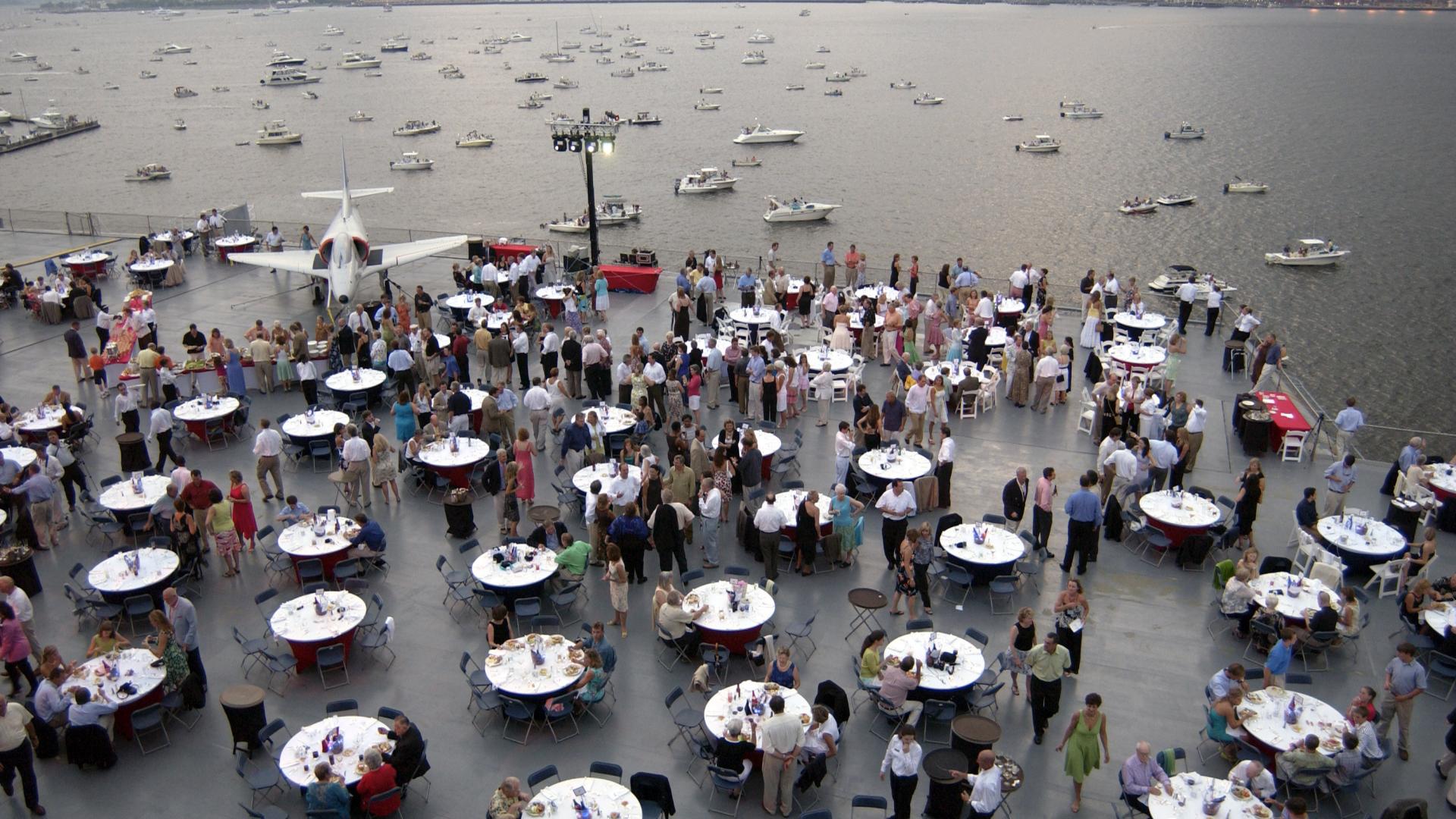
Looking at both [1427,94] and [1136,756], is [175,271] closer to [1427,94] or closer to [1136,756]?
[1136,756]

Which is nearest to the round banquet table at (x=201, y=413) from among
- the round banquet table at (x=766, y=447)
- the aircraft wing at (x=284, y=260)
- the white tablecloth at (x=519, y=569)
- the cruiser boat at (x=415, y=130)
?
the white tablecloth at (x=519, y=569)

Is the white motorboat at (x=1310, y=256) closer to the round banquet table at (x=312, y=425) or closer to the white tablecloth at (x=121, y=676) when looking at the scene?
the round banquet table at (x=312, y=425)

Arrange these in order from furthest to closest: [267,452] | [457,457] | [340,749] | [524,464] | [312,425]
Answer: [312,425] → [457,457] → [267,452] → [524,464] → [340,749]

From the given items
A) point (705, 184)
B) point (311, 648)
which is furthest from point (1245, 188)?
point (311, 648)

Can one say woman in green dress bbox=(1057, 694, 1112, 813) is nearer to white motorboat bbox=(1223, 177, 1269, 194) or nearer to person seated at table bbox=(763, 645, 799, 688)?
person seated at table bbox=(763, 645, 799, 688)

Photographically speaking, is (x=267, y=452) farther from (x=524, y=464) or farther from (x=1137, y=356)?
(x=1137, y=356)

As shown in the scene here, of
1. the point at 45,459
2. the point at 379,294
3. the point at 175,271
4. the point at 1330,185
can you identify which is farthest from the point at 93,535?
the point at 1330,185

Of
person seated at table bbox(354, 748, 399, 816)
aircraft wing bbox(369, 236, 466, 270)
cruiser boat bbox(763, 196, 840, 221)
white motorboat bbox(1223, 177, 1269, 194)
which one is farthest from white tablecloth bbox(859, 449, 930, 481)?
white motorboat bbox(1223, 177, 1269, 194)
